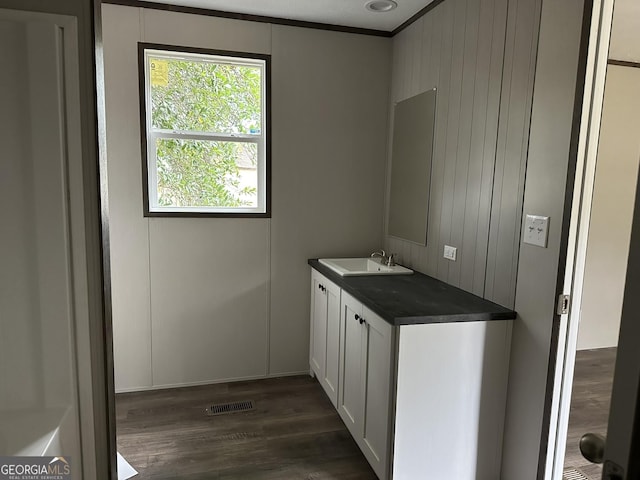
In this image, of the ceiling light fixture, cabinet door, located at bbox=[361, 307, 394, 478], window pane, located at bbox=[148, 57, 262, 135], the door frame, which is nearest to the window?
window pane, located at bbox=[148, 57, 262, 135]

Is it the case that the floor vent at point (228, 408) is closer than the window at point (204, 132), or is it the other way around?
the floor vent at point (228, 408)

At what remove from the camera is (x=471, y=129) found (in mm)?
2320

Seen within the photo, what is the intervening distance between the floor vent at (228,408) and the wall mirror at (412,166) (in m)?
1.59

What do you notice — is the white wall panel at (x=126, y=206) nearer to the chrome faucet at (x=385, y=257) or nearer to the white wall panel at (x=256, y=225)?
the white wall panel at (x=256, y=225)

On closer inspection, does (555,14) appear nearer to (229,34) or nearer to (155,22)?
(229,34)

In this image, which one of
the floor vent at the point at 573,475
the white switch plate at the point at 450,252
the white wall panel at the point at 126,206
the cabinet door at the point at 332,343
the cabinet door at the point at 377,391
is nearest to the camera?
the cabinet door at the point at 377,391

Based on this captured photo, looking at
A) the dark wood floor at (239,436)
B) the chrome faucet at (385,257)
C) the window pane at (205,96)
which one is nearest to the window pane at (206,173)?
the window pane at (205,96)

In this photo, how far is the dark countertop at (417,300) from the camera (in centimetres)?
191

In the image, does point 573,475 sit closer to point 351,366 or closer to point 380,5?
point 351,366

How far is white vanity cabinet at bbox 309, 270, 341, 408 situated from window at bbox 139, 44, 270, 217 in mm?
709

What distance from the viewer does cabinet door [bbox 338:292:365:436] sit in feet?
7.46

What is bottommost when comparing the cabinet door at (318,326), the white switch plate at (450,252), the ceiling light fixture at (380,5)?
the cabinet door at (318,326)

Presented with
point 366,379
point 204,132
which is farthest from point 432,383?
point 204,132

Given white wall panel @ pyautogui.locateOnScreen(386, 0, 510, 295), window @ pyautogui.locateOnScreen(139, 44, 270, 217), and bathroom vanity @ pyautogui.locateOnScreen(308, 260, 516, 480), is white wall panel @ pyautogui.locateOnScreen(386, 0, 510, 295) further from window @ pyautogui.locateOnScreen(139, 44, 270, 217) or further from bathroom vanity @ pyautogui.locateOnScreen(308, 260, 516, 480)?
window @ pyautogui.locateOnScreen(139, 44, 270, 217)
